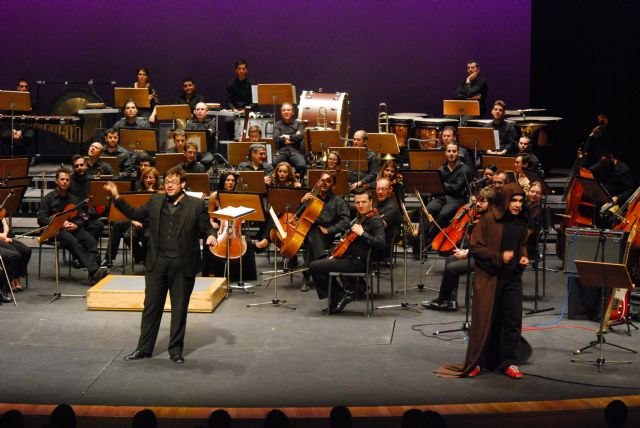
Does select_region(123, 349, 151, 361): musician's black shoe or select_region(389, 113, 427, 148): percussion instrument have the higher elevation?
select_region(389, 113, 427, 148): percussion instrument

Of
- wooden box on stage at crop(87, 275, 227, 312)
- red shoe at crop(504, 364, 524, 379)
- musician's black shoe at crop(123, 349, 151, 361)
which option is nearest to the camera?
red shoe at crop(504, 364, 524, 379)

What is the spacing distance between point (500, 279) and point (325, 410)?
1.88m

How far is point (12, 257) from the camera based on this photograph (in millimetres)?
10922

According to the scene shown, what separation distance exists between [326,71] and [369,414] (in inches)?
446

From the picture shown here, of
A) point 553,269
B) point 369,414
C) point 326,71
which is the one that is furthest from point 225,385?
point 326,71

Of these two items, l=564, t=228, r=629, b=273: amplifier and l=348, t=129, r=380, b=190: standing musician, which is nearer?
l=564, t=228, r=629, b=273: amplifier

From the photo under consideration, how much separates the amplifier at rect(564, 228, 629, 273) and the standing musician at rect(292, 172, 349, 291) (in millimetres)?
2476

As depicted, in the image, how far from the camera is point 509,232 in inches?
320

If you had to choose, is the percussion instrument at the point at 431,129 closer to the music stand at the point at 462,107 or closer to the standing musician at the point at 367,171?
the music stand at the point at 462,107

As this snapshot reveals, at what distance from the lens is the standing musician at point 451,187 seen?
12.7 meters

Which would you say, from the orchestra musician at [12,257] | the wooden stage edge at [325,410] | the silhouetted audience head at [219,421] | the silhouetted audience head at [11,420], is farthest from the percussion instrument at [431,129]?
the silhouetted audience head at [11,420]

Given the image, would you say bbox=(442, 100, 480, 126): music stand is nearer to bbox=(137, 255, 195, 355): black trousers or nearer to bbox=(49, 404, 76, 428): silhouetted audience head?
bbox=(137, 255, 195, 355): black trousers

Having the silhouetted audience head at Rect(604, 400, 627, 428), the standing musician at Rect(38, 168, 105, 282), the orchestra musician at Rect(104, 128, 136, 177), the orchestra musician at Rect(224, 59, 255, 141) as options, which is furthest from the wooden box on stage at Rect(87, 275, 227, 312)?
the orchestra musician at Rect(224, 59, 255, 141)

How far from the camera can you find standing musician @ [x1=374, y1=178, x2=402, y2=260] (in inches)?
424
